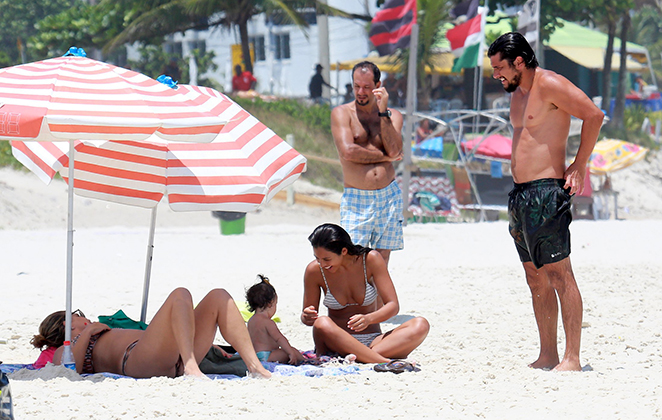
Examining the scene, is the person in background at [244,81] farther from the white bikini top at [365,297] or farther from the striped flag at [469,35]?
the white bikini top at [365,297]

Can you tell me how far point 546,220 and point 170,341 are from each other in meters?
1.82

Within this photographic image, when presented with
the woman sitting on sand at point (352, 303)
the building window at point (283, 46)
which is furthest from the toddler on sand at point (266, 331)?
the building window at point (283, 46)

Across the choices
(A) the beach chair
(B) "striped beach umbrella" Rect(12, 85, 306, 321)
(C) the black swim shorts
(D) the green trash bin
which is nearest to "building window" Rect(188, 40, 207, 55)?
(A) the beach chair

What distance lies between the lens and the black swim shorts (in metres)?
3.52

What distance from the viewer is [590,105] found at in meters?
3.47

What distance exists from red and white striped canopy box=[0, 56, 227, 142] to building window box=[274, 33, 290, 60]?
25271 millimetres

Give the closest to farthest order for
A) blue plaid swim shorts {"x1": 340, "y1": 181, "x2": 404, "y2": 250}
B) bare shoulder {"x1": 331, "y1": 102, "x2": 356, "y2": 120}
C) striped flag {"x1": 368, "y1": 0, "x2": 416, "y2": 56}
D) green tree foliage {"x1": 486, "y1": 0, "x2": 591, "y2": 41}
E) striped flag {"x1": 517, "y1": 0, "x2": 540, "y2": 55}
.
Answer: blue plaid swim shorts {"x1": 340, "y1": 181, "x2": 404, "y2": 250}, bare shoulder {"x1": 331, "y1": 102, "x2": 356, "y2": 120}, striped flag {"x1": 517, "y1": 0, "x2": 540, "y2": 55}, striped flag {"x1": 368, "y1": 0, "x2": 416, "y2": 56}, green tree foliage {"x1": 486, "y1": 0, "x2": 591, "y2": 41}

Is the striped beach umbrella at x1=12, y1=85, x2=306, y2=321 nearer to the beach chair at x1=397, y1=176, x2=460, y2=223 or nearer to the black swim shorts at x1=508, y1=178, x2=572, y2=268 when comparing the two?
the black swim shorts at x1=508, y1=178, x2=572, y2=268

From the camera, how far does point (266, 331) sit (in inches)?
153

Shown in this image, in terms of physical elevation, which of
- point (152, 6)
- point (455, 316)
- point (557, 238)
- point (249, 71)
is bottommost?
point (455, 316)

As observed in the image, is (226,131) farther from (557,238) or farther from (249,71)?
(249,71)

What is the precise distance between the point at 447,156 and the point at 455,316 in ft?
32.9

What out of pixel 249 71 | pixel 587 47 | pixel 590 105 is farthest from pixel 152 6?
pixel 590 105

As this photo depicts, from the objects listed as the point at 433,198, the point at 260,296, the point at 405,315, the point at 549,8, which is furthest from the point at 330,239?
the point at 549,8
